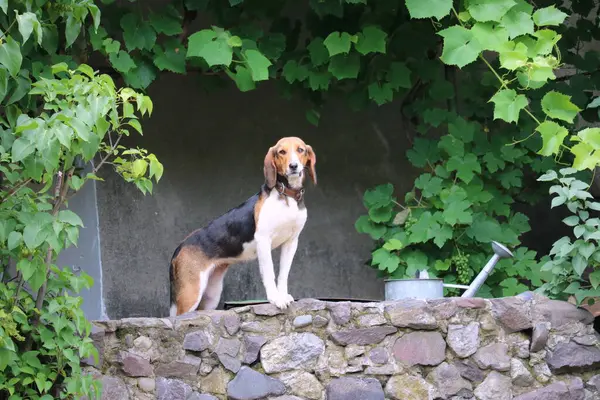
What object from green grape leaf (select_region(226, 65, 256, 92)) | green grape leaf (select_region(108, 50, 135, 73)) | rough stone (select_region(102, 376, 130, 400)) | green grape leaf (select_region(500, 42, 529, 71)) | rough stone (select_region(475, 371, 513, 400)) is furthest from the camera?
green grape leaf (select_region(226, 65, 256, 92))

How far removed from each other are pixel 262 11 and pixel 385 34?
756 millimetres

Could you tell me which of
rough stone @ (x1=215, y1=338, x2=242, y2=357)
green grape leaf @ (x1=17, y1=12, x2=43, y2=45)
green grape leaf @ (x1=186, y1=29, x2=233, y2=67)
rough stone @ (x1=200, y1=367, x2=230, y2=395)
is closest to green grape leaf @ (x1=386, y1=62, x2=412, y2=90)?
green grape leaf @ (x1=186, y1=29, x2=233, y2=67)

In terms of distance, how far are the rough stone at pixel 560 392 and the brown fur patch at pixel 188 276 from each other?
1640mm

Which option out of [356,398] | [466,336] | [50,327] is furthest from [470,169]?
[50,327]

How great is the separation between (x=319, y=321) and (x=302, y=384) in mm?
302

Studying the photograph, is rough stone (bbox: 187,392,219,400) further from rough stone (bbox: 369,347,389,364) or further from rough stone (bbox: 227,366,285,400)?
rough stone (bbox: 369,347,389,364)

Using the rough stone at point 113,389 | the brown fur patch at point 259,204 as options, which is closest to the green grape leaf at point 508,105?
the brown fur patch at point 259,204

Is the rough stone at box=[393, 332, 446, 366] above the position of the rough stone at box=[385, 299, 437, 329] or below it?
below

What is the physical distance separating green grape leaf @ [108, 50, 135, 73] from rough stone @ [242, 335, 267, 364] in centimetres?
161

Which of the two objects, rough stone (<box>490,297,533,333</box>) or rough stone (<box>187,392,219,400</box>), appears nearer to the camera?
rough stone (<box>187,392,219,400</box>)

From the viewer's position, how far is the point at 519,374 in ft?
15.1

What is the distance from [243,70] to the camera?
5129 mm

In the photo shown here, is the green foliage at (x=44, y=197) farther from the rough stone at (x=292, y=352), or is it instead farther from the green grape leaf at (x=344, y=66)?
the green grape leaf at (x=344, y=66)

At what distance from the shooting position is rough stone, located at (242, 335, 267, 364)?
4398 mm
